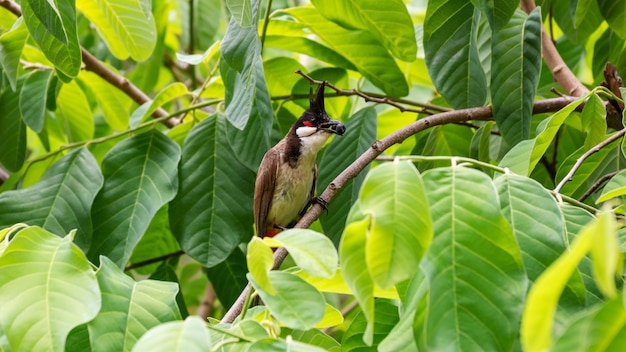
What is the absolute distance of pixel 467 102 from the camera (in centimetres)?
200

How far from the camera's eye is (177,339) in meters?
0.86

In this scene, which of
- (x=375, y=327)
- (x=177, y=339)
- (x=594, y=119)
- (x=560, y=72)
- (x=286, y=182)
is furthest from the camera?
(x=286, y=182)

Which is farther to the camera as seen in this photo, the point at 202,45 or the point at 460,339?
the point at 202,45

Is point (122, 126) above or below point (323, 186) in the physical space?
below

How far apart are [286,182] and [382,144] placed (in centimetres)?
126

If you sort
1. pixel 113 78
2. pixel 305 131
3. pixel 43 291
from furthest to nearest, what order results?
pixel 113 78 < pixel 305 131 < pixel 43 291

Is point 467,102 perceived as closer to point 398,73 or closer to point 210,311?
point 398,73

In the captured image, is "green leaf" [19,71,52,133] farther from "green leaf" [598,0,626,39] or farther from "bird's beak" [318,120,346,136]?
"green leaf" [598,0,626,39]

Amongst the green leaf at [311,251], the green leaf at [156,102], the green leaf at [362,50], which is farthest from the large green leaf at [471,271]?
the green leaf at [156,102]

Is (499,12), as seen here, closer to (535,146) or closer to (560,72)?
(535,146)

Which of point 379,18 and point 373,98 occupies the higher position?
point 379,18

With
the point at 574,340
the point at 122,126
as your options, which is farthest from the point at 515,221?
the point at 122,126

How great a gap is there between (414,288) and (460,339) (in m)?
0.12

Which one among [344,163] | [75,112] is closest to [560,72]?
[344,163]
